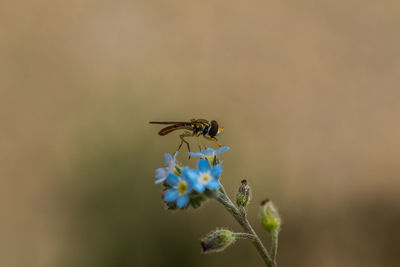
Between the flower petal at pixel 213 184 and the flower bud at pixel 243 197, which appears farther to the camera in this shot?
the flower bud at pixel 243 197

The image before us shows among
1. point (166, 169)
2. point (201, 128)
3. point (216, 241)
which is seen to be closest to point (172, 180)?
point (166, 169)

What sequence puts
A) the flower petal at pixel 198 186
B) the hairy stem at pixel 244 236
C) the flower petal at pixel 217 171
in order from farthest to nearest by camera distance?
the hairy stem at pixel 244 236, the flower petal at pixel 217 171, the flower petal at pixel 198 186

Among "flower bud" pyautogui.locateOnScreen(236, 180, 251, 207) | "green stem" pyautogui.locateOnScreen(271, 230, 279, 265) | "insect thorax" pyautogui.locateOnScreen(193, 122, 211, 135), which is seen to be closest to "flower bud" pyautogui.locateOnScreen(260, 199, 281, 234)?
"green stem" pyautogui.locateOnScreen(271, 230, 279, 265)

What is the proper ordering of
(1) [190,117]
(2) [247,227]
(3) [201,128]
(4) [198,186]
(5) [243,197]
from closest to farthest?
(4) [198,186] < (2) [247,227] < (5) [243,197] < (3) [201,128] < (1) [190,117]

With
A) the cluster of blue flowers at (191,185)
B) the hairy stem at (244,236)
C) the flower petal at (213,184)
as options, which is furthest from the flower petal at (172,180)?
the hairy stem at (244,236)

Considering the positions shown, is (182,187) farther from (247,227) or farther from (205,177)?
(247,227)

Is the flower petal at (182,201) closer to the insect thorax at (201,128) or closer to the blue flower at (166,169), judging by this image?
the blue flower at (166,169)

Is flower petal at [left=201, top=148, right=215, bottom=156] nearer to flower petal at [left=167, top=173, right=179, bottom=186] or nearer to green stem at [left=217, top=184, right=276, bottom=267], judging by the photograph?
green stem at [left=217, top=184, right=276, bottom=267]
